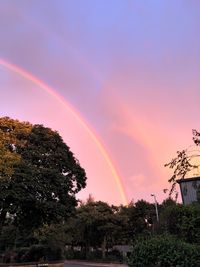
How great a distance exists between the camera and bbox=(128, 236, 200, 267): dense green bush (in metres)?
11.4

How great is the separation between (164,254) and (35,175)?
79.6ft

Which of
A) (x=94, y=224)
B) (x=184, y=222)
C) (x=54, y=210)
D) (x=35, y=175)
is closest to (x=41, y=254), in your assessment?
(x=54, y=210)

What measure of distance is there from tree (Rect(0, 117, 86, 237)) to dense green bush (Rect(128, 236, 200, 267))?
74.3ft

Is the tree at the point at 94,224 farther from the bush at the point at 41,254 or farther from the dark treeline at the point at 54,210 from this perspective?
the bush at the point at 41,254

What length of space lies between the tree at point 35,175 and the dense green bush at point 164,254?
2265cm

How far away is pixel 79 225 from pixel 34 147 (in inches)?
1491

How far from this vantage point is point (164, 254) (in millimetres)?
11594

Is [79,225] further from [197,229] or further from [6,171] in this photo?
[197,229]

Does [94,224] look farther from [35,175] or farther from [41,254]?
[35,175]

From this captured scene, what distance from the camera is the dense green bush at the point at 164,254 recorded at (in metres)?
11.4

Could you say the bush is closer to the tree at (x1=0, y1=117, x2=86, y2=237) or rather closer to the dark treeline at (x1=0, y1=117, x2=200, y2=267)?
the dark treeline at (x1=0, y1=117, x2=200, y2=267)

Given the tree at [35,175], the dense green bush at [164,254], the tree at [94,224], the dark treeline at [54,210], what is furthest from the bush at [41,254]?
the dense green bush at [164,254]

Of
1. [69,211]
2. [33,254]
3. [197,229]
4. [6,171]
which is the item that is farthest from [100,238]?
[197,229]

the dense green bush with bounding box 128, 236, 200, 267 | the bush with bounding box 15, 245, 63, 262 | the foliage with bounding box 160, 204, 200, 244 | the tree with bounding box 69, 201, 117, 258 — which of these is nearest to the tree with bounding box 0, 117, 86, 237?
the bush with bounding box 15, 245, 63, 262
